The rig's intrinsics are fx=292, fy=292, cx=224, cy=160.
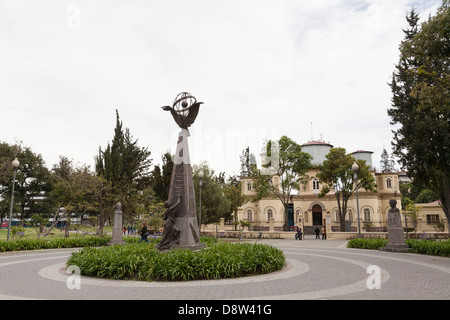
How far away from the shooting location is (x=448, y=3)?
422 inches

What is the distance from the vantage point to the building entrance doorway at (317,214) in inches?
1604

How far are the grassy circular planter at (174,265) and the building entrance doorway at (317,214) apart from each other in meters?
33.4

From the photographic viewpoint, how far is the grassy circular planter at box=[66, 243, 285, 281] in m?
8.12

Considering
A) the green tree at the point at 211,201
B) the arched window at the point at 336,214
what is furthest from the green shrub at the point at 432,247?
the arched window at the point at 336,214

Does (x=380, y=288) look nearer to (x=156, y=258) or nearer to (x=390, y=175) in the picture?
(x=156, y=258)

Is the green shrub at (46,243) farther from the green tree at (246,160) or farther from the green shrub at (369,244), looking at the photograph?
the green tree at (246,160)

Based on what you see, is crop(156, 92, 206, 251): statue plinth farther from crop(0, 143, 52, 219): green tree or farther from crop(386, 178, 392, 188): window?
crop(0, 143, 52, 219): green tree

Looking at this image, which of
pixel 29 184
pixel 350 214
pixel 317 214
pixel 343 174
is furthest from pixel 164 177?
pixel 29 184

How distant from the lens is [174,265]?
8.16 metres

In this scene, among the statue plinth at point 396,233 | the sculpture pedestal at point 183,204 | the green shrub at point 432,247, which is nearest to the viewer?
the sculpture pedestal at point 183,204
